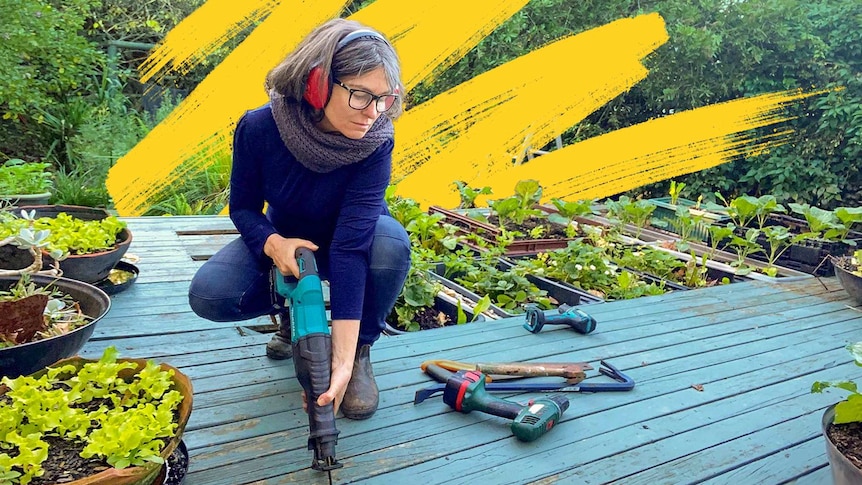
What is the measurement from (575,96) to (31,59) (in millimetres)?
4021

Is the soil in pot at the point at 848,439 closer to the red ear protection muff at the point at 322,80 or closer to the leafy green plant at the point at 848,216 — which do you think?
the red ear protection muff at the point at 322,80

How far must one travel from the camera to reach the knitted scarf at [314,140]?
4.96 ft

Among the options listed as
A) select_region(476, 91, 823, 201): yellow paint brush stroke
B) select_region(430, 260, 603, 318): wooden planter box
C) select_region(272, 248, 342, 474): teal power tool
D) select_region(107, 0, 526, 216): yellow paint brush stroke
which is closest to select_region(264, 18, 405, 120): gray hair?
select_region(272, 248, 342, 474): teal power tool

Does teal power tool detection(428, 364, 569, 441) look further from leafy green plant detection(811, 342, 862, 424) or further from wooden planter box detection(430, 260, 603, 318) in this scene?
wooden planter box detection(430, 260, 603, 318)

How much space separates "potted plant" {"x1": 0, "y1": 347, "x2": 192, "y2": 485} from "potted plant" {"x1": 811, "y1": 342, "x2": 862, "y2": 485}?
Answer: 1.26 metres

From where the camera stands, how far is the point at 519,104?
5.20m

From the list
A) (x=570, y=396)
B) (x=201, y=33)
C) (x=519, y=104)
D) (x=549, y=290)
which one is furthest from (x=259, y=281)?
(x=201, y=33)

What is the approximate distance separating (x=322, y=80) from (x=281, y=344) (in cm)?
89

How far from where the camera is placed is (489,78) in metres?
5.32

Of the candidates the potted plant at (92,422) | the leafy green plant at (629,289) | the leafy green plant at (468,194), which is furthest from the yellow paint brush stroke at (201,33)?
→ the potted plant at (92,422)

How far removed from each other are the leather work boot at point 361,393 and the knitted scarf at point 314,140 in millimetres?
547

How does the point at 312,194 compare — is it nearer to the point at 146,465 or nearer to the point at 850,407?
the point at 146,465

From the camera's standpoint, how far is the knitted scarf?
4.96 feet

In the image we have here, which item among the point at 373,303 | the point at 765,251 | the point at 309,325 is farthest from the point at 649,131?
the point at 309,325
